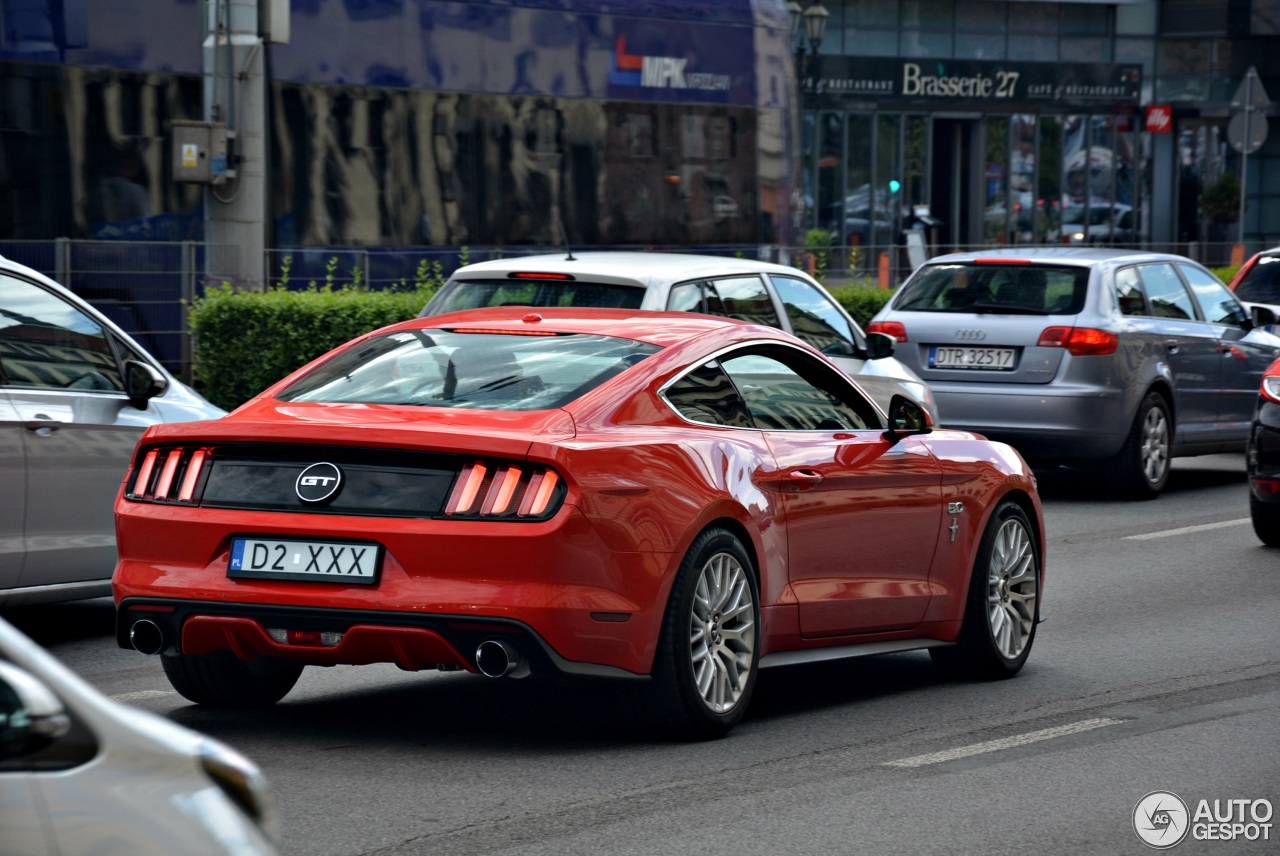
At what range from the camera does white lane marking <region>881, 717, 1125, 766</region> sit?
6.43 metres

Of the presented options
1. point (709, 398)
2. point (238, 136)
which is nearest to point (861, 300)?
point (238, 136)

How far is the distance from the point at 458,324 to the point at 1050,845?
2886mm

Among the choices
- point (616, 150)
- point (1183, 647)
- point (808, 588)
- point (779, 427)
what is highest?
point (616, 150)

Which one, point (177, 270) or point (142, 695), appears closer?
point (142, 695)

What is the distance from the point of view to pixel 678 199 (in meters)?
19.8

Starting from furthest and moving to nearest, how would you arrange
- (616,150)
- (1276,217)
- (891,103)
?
(1276,217) < (891,103) < (616,150)

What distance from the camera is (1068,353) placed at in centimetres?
1416

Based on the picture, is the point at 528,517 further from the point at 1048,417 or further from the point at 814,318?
the point at 1048,417

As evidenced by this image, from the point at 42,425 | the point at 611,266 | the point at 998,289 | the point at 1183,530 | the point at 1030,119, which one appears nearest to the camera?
the point at 42,425

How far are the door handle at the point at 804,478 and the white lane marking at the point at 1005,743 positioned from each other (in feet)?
3.29

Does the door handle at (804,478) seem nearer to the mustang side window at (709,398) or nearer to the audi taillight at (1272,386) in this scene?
the mustang side window at (709,398)

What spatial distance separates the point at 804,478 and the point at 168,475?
6.83 ft

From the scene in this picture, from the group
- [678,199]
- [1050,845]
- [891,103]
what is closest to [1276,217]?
[891,103]

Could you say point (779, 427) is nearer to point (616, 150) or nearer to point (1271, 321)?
point (1271, 321)
